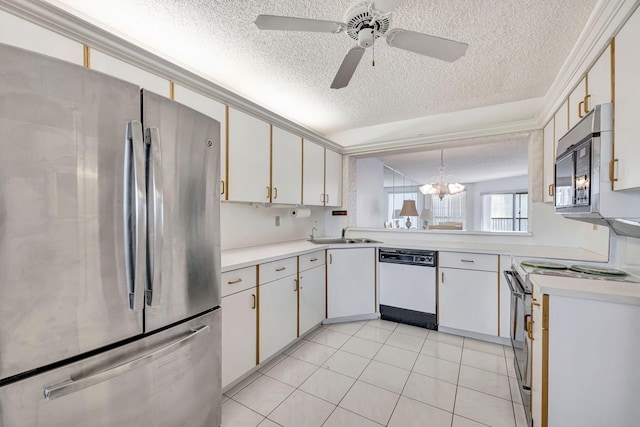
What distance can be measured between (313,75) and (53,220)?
205 cm

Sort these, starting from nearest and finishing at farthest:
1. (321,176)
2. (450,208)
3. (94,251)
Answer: (94,251) < (321,176) < (450,208)

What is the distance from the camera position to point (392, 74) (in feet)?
7.38

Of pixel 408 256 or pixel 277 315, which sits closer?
pixel 277 315

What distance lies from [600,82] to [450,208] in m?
7.99

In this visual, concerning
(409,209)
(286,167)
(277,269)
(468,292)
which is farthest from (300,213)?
(409,209)

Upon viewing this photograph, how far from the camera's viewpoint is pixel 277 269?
223 cm

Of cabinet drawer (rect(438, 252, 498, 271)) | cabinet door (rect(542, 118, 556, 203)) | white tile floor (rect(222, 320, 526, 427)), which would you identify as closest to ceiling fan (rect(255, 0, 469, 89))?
cabinet door (rect(542, 118, 556, 203))

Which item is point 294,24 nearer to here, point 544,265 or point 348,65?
point 348,65

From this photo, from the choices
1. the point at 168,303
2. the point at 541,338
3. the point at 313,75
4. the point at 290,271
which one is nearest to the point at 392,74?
the point at 313,75

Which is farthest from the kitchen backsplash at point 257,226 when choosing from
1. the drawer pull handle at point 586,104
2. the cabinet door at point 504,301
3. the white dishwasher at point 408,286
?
the drawer pull handle at point 586,104

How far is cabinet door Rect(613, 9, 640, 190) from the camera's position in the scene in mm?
1087

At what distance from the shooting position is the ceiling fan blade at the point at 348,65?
1474 mm

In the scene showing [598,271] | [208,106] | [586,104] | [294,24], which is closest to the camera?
[294,24]

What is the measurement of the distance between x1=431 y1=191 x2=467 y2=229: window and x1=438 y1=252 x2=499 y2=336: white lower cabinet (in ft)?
20.9
